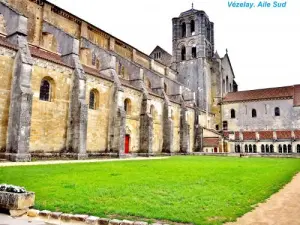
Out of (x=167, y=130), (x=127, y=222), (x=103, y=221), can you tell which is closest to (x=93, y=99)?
(x=167, y=130)

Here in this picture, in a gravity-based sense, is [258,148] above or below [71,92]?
below

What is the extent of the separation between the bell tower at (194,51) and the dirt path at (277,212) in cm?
3971

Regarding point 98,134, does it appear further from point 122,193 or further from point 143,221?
point 143,221

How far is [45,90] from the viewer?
66.9ft

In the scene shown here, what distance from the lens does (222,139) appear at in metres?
40.3

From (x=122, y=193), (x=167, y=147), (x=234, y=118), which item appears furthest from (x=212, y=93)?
(x=122, y=193)

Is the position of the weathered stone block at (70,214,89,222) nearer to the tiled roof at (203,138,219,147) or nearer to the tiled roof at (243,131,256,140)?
the tiled roof at (203,138,219,147)

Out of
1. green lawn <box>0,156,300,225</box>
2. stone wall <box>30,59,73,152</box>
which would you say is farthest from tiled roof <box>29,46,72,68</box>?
green lawn <box>0,156,300,225</box>

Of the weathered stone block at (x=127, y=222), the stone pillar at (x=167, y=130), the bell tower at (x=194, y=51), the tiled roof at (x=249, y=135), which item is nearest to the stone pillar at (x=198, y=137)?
the bell tower at (x=194, y=51)

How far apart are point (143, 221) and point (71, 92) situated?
59.9 ft

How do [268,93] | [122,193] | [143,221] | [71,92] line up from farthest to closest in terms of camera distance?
1. [268,93]
2. [71,92]
3. [122,193]
4. [143,221]

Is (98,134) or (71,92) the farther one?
(98,134)

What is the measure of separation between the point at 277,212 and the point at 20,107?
51.1 ft

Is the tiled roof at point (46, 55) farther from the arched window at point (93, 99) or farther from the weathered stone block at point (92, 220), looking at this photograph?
the weathered stone block at point (92, 220)
